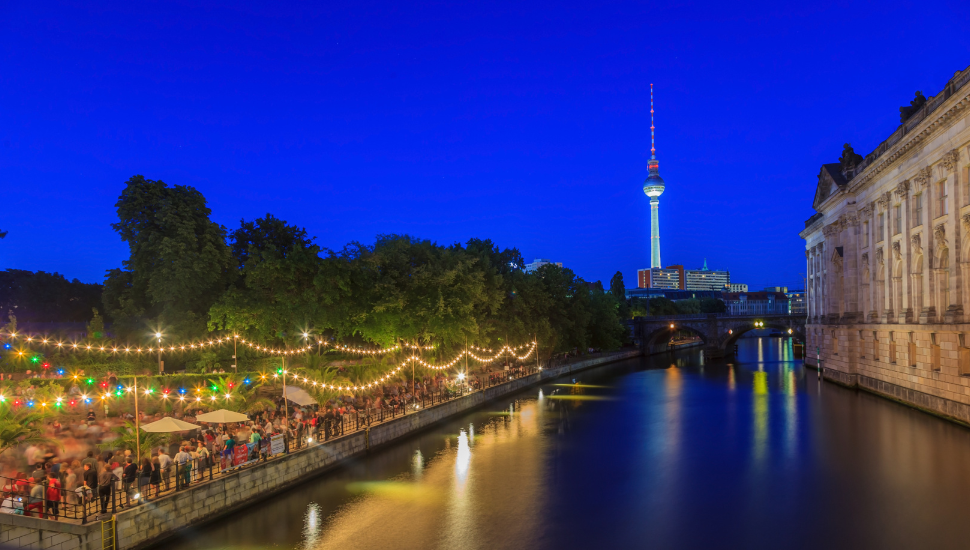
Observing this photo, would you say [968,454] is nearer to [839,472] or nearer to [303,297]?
[839,472]

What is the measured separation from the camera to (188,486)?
19906mm

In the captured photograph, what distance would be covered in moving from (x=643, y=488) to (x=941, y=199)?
96.1 feet

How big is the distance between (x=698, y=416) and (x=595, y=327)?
51.5m

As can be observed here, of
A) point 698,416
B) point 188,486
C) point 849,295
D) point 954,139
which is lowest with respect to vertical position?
point 698,416

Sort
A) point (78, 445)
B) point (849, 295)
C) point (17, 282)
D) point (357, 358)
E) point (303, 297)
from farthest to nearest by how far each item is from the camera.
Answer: point (17, 282)
point (849, 295)
point (357, 358)
point (303, 297)
point (78, 445)

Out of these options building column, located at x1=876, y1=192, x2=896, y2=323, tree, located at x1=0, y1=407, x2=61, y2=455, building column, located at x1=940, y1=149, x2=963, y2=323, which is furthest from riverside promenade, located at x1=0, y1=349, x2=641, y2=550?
building column, located at x1=876, y1=192, x2=896, y2=323

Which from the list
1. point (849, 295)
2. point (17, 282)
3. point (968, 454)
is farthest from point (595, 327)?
point (17, 282)

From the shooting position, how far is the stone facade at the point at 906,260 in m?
34.7

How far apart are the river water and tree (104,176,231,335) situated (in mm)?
26970

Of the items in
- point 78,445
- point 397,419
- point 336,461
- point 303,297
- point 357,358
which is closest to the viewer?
point 78,445

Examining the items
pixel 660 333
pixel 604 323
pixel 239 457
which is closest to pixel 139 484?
pixel 239 457

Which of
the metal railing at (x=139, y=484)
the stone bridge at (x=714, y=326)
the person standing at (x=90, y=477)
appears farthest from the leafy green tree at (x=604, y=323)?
the person standing at (x=90, y=477)

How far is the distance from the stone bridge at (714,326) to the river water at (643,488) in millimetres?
56670

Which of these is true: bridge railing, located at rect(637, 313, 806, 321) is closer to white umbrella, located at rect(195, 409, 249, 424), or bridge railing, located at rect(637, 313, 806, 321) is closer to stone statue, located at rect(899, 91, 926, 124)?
stone statue, located at rect(899, 91, 926, 124)
